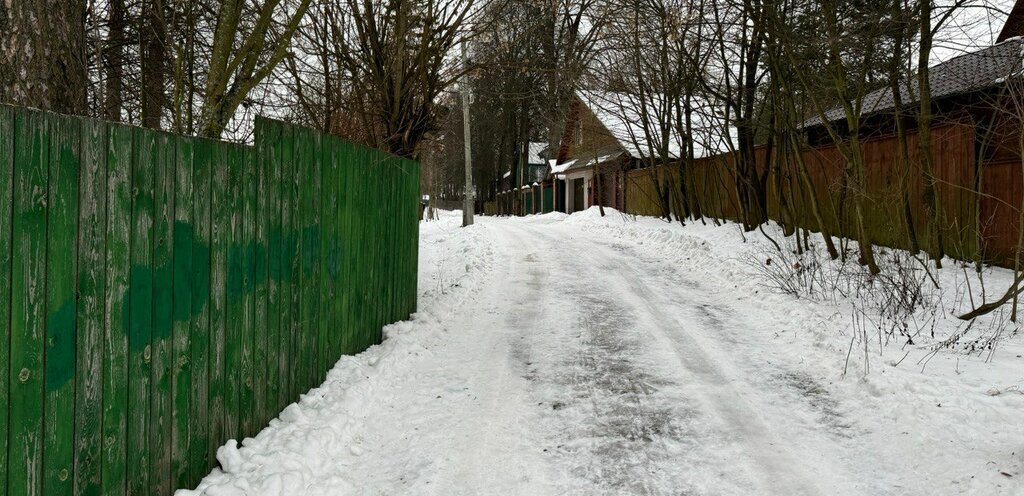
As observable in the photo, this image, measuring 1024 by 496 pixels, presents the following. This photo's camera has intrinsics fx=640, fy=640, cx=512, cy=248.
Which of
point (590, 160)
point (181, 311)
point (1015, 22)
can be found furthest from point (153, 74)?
point (590, 160)

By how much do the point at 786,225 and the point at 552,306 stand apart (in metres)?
7.45

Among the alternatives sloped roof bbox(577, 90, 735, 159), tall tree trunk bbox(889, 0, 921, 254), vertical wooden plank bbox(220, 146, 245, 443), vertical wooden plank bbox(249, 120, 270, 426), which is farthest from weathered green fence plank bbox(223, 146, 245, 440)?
sloped roof bbox(577, 90, 735, 159)

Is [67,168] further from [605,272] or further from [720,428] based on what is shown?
[605,272]

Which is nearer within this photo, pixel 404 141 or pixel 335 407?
pixel 335 407

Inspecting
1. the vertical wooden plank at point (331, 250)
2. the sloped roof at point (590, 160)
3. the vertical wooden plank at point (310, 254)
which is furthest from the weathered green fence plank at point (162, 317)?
the sloped roof at point (590, 160)

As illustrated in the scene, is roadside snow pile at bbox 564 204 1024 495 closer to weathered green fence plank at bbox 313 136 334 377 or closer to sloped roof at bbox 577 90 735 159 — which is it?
weathered green fence plank at bbox 313 136 334 377

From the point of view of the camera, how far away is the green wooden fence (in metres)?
2.12

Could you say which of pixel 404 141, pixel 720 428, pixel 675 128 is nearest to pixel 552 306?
pixel 404 141

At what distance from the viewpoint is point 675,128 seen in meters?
17.6

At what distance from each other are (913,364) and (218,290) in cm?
506

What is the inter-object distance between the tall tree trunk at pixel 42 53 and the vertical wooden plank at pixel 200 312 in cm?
129

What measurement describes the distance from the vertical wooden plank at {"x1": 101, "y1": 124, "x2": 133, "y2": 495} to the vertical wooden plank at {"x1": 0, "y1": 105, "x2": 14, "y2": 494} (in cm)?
43

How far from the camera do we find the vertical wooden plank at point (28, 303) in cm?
207

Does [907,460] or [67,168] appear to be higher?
[67,168]
